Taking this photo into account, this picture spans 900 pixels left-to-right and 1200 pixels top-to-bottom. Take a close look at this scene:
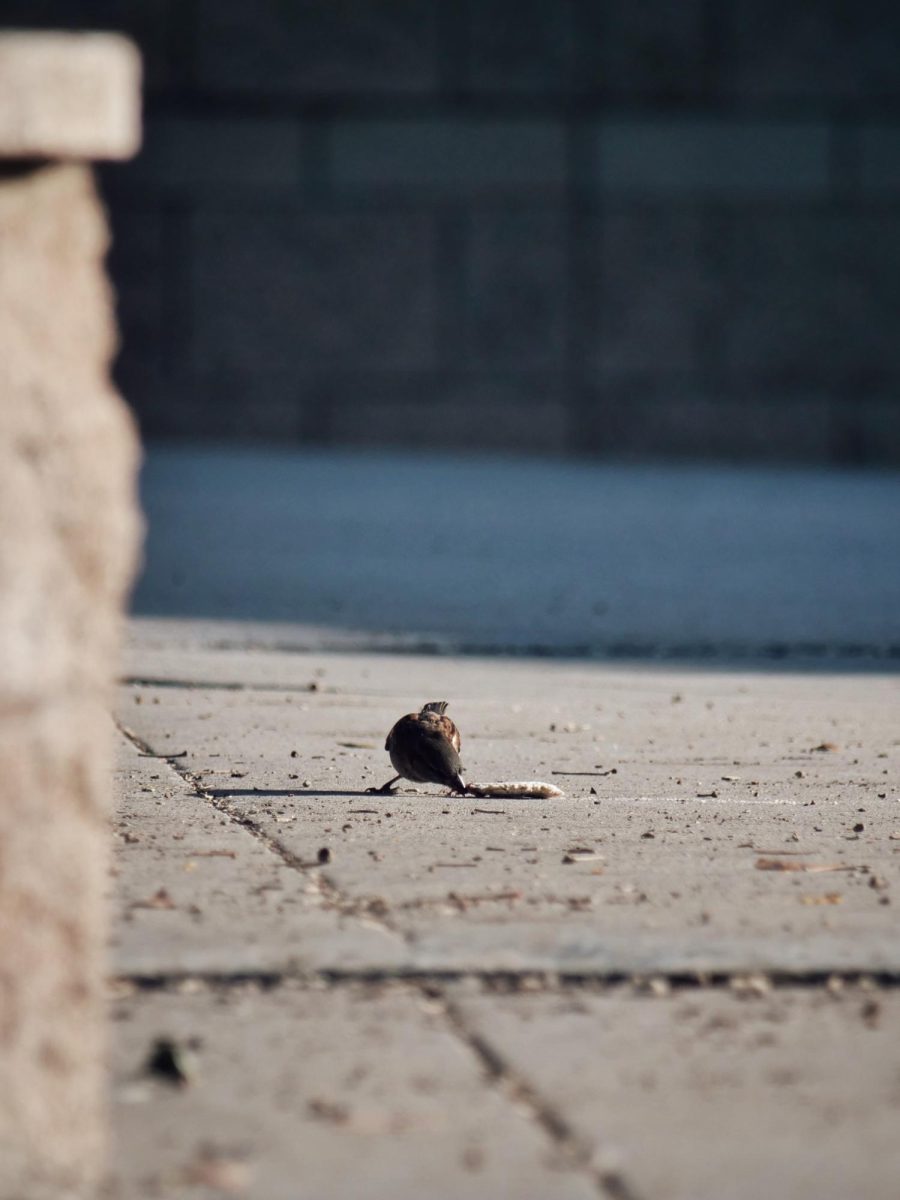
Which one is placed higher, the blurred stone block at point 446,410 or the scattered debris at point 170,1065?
the blurred stone block at point 446,410

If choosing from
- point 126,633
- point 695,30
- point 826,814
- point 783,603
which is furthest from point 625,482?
point 826,814

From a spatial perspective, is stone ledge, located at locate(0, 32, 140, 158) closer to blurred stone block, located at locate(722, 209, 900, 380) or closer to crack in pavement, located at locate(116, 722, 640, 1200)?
crack in pavement, located at locate(116, 722, 640, 1200)

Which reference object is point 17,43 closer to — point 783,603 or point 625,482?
point 783,603

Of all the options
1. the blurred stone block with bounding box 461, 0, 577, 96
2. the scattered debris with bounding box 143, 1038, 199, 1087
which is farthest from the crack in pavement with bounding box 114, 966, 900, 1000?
the blurred stone block with bounding box 461, 0, 577, 96

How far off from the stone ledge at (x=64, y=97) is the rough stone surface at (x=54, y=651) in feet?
0.05

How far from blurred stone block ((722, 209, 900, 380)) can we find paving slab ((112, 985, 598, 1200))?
54.7 feet

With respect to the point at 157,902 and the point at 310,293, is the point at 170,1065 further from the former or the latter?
the point at 310,293

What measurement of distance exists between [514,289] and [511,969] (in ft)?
54.0

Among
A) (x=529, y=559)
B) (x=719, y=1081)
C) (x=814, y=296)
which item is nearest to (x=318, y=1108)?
(x=719, y=1081)

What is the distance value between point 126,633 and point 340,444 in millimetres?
11817

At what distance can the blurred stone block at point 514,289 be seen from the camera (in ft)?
61.8

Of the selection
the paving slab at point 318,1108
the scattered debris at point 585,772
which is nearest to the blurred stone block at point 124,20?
the scattered debris at point 585,772

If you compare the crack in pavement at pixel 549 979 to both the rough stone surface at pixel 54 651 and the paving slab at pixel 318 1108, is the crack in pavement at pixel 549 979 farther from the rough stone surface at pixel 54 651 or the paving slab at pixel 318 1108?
the rough stone surface at pixel 54 651

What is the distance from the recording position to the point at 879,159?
18.6 metres
